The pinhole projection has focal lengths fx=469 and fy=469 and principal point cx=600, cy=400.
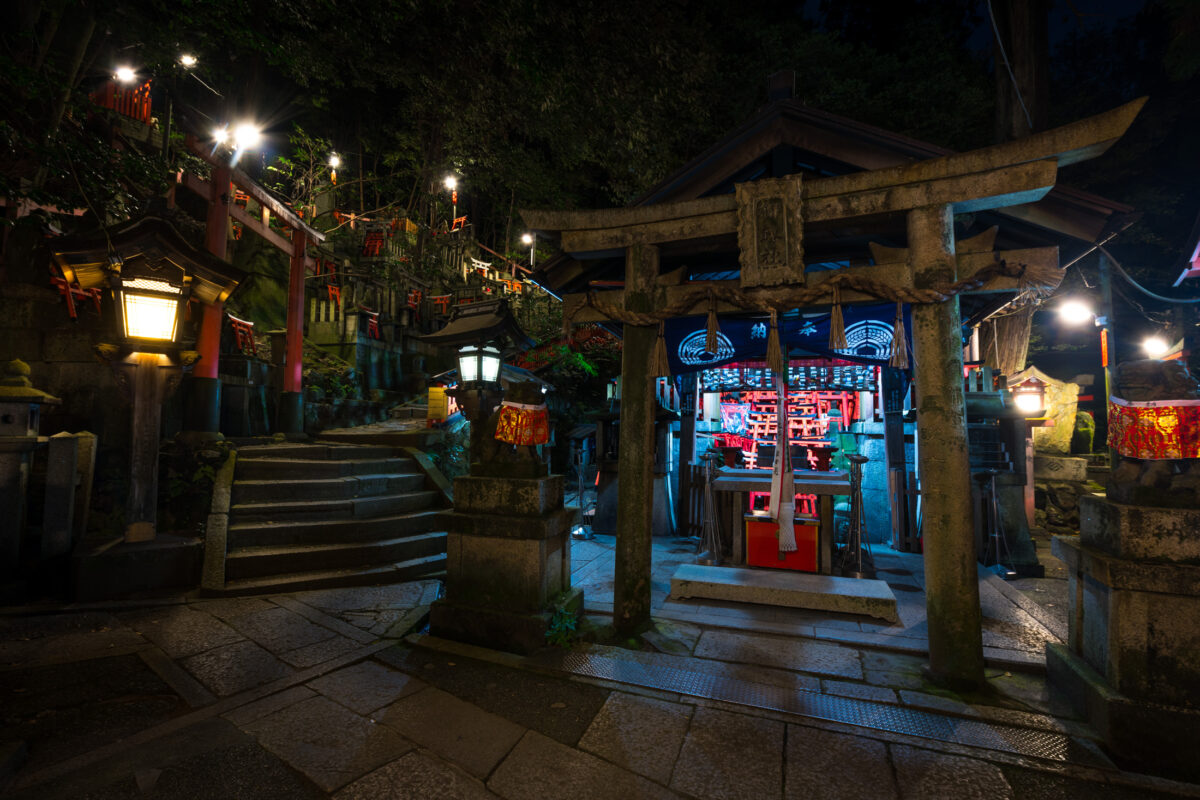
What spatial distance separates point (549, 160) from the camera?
2478 cm

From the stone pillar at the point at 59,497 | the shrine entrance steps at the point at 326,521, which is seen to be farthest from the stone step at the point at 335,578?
the stone pillar at the point at 59,497

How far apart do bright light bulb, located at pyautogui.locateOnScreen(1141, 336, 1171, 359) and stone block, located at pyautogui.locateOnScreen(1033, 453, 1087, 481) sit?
495 centimetres

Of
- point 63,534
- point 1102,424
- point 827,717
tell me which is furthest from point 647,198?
point 1102,424

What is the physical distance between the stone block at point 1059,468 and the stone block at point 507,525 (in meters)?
15.3

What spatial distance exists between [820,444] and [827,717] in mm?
8093

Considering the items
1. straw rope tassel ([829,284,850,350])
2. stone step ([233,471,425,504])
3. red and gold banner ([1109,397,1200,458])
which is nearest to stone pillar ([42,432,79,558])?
stone step ([233,471,425,504])

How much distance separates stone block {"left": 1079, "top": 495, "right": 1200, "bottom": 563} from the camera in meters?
3.50

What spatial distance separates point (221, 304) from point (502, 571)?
8.47m

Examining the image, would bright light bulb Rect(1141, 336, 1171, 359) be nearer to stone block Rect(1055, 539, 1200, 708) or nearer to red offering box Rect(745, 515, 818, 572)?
red offering box Rect(745, 515, 818, 572)

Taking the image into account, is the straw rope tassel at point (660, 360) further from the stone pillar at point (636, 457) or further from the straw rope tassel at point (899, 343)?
the straw rope tassel at point (899, 343)

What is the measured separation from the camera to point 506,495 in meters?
5.54

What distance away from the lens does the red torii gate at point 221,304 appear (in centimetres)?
1046

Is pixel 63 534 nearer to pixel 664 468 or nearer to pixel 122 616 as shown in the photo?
pixel 122 616

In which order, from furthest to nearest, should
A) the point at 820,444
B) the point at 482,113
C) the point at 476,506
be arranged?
the point at 482,113, the point at 820,444, the point at 476,506
